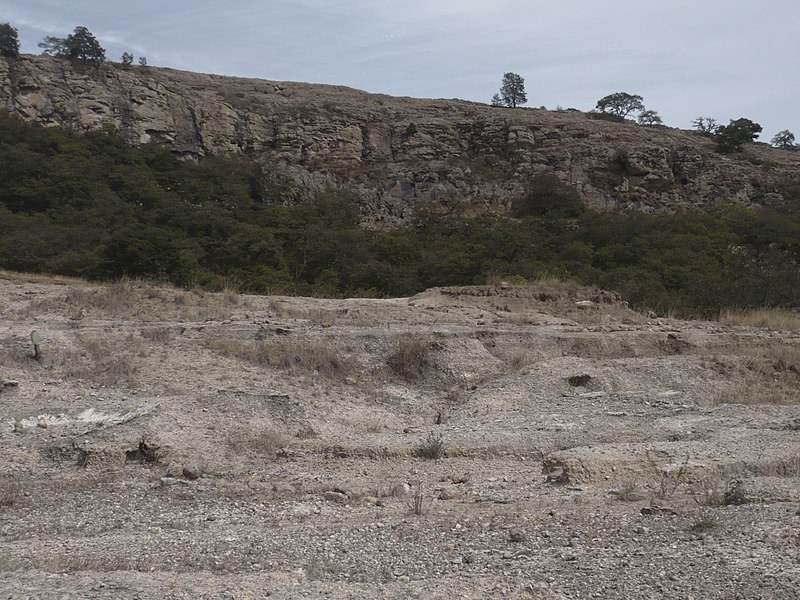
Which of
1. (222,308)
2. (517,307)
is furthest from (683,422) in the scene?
(222,308)

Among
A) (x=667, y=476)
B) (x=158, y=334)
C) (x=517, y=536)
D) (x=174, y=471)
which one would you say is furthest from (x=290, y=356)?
(x=517, y=536)

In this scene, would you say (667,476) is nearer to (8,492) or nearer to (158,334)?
(8,492)

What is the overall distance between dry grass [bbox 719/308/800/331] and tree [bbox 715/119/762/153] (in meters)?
42.0

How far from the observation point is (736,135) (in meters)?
55.9

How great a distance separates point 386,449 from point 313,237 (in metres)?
22.7

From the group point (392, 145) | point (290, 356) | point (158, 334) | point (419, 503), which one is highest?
→ point (392, 145)

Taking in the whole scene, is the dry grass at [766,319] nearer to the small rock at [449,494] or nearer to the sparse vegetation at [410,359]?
the sparse vegetation at [410,359]

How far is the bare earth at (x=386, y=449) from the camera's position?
456 centimetres

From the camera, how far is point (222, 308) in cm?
1356

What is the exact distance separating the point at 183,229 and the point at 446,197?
18.3 meters

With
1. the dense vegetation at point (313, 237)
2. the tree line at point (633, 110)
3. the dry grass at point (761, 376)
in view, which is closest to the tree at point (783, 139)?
the tree line at point (633, 110)

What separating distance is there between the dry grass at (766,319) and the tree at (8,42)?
46863mm

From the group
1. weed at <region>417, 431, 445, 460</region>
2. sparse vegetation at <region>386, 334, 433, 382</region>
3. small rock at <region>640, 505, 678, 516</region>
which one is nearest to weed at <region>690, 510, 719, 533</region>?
small rock at <region>640, 505, 678, 516</region>

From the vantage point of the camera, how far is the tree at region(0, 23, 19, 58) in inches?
1864
